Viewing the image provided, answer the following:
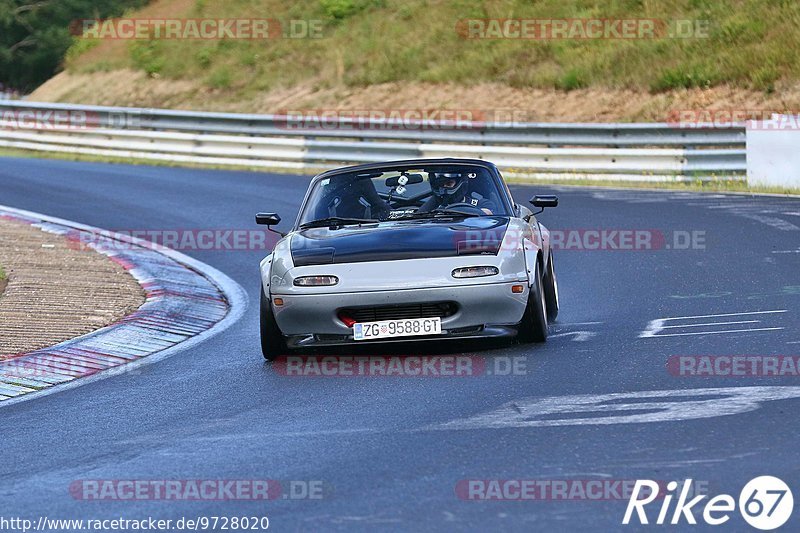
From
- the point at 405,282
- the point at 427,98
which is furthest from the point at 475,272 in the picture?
the point at 427,98

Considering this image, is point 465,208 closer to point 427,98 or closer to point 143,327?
point 143,327

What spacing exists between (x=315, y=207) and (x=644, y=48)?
22.7 meters

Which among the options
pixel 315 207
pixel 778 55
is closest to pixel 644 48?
pixel 778 55

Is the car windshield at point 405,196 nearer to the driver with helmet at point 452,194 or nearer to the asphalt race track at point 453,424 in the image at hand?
the driver with helmet at point 452,194

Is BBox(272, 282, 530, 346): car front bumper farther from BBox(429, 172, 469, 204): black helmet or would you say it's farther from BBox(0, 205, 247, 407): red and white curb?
BBox(429, 172, 469, 204): black helmet

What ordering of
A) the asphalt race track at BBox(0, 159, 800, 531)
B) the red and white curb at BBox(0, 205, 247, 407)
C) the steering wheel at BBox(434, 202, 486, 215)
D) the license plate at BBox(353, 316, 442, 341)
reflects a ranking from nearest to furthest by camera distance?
the asphalt race track at BBox(0, 159, 800, 531), the license plate at BBox(353, 316, 442, 341), the red and white curb at BBox(0, 205, 247, 407), the steering wheel at BBox(434, 202, 486, 215)

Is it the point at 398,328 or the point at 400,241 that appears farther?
the point at 400,241

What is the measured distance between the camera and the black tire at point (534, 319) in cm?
914

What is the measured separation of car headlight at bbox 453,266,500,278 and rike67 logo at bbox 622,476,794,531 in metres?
3.58

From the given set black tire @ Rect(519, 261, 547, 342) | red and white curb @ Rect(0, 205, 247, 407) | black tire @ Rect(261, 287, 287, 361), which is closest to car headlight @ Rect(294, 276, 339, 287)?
black tire @ Rect(261, 287, 287, 361)

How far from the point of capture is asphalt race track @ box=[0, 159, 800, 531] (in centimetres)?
555

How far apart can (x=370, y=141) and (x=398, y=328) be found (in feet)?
59.6

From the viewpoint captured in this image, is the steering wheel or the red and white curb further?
the steering wheel

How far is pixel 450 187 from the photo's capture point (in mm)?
10547
